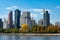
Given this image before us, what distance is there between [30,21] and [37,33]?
52.6m

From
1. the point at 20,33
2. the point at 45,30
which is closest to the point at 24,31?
the point at 20,33

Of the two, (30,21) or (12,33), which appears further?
(30,21)

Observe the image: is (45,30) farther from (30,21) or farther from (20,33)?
(30,21)

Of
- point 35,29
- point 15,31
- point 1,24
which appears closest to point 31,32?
point 35,29

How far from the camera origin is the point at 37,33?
89.6m

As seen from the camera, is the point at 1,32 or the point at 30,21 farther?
the point at 30,21

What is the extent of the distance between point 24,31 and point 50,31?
1098 cm

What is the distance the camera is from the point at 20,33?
92438 mm

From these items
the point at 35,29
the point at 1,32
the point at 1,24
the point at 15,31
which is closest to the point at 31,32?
the point at 35,29

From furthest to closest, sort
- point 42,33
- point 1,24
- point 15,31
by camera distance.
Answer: point 1,24 → point 15,31 → point 42,33

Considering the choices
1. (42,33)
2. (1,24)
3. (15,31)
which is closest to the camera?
(42,33)

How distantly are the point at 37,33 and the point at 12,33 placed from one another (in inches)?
412

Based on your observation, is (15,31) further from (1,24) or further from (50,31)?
(1,24)

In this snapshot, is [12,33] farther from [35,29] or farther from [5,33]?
[35,29]
